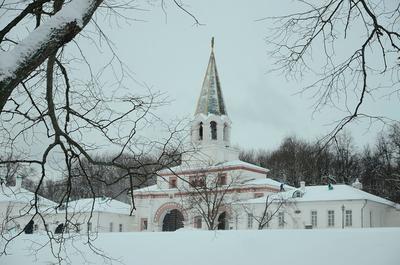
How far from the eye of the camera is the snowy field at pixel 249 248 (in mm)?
14844

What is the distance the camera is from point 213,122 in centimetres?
5453

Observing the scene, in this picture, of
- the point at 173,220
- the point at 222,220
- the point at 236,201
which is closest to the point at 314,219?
the point at 236,201

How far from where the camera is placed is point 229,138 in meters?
56.2

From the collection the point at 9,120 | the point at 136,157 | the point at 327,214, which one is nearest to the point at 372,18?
the point at 136,157

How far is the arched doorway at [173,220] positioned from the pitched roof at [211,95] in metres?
10.4

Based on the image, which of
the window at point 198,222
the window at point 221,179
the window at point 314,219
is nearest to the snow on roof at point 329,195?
the window at point 314,219

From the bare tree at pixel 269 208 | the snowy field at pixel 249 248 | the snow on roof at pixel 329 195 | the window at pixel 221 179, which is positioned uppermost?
the window at pixel 221 179

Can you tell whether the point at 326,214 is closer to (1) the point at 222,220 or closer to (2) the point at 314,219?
(2) the point at 314,219

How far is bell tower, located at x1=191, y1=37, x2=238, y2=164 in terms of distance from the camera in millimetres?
54062

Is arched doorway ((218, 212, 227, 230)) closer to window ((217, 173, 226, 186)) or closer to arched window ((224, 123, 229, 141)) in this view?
window ((217, 173, 226, 186))

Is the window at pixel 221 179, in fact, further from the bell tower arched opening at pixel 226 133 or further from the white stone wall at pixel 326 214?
the bell tower arched opening at pixel 226 133

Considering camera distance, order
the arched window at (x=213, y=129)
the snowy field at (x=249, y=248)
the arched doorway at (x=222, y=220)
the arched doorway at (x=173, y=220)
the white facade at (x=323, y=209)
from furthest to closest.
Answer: the arched window at (x=213, y=129) < the arched doorway at (x=173, y=220) < the arched doorway at (x=222, y=220) < the white facade at (x=323, y=209) < the snowy field at (x=249, y=248)

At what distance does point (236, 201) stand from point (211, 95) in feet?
43.2

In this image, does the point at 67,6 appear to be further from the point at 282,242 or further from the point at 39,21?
the point at 282,242
